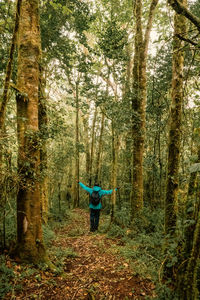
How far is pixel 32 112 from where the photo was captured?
15.1 ft

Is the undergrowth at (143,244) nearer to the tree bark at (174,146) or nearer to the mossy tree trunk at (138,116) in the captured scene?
the mossy tree trunk at (138,116)

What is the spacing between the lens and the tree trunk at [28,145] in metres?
4.21

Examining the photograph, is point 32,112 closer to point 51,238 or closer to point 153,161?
point 51,238

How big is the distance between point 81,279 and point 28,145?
11.3ft

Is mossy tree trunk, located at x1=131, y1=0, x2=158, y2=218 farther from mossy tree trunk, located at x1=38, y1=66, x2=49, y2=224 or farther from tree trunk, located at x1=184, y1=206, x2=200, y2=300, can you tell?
tree trunk, located at x1=184, y1=206, x2=200, y2=300

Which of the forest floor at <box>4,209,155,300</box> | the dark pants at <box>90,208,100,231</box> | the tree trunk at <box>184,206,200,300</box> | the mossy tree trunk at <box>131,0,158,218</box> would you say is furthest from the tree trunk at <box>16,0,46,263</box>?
the mossy tree trunk at <box>131,0,158,218</box>

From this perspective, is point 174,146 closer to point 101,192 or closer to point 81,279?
point 81,279

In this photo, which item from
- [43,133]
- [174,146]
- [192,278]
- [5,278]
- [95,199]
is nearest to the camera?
[192,278]

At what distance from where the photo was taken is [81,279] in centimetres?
434

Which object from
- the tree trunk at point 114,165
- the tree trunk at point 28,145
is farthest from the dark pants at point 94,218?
the tree trunk at point 28,145

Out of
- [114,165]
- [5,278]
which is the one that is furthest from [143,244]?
[5,278]

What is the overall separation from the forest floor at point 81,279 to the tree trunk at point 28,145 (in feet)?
1.55

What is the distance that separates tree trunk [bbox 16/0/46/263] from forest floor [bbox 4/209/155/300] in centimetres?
47

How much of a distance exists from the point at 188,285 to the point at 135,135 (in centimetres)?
618
